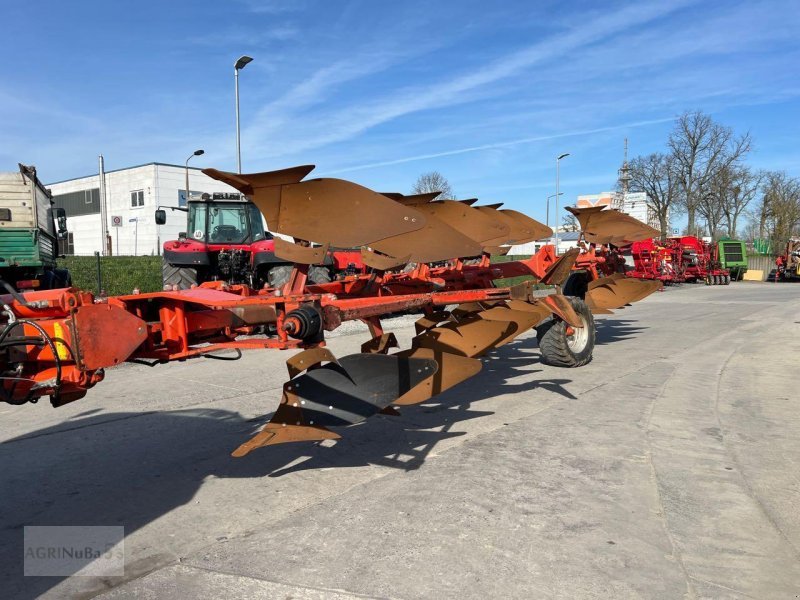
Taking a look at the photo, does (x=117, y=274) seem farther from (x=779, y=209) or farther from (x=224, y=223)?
(x=779, y=209)

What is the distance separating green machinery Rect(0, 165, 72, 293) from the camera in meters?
9.30

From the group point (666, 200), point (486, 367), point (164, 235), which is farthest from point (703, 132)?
point (486, 367)

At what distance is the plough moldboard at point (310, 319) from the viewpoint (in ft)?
9.93

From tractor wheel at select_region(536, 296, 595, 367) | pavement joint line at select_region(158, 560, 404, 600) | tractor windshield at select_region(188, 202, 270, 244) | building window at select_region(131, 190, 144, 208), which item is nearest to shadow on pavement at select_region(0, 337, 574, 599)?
pavement joint line at select_region(158, 560, 404, 600)

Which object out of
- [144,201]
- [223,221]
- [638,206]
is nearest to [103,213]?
[144,201]

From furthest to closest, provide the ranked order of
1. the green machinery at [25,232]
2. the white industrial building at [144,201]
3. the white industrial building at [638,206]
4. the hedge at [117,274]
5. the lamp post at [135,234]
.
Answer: the white industrial building at [638,206] → the lamp post at [135,234] → the white industrial building at [144,201] → the hedge at [117,274] → the green machinery at [25,232]

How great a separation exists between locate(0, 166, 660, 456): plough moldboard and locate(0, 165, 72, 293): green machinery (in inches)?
244

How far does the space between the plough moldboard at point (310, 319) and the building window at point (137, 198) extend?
42913 millimetres

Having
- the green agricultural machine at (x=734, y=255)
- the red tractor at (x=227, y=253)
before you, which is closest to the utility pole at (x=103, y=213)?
the red tractor at (x=227, y=253)

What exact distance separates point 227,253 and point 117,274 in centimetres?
1048

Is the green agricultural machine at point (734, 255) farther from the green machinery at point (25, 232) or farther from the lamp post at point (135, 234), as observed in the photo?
the lamp post at point (135, 234)

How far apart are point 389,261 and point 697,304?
16.5m

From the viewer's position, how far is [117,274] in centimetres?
1978

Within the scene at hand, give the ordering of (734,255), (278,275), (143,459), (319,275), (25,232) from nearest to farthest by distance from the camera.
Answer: (143,459) < (25,232) < (278,275) < (319,275) < (734,255)
